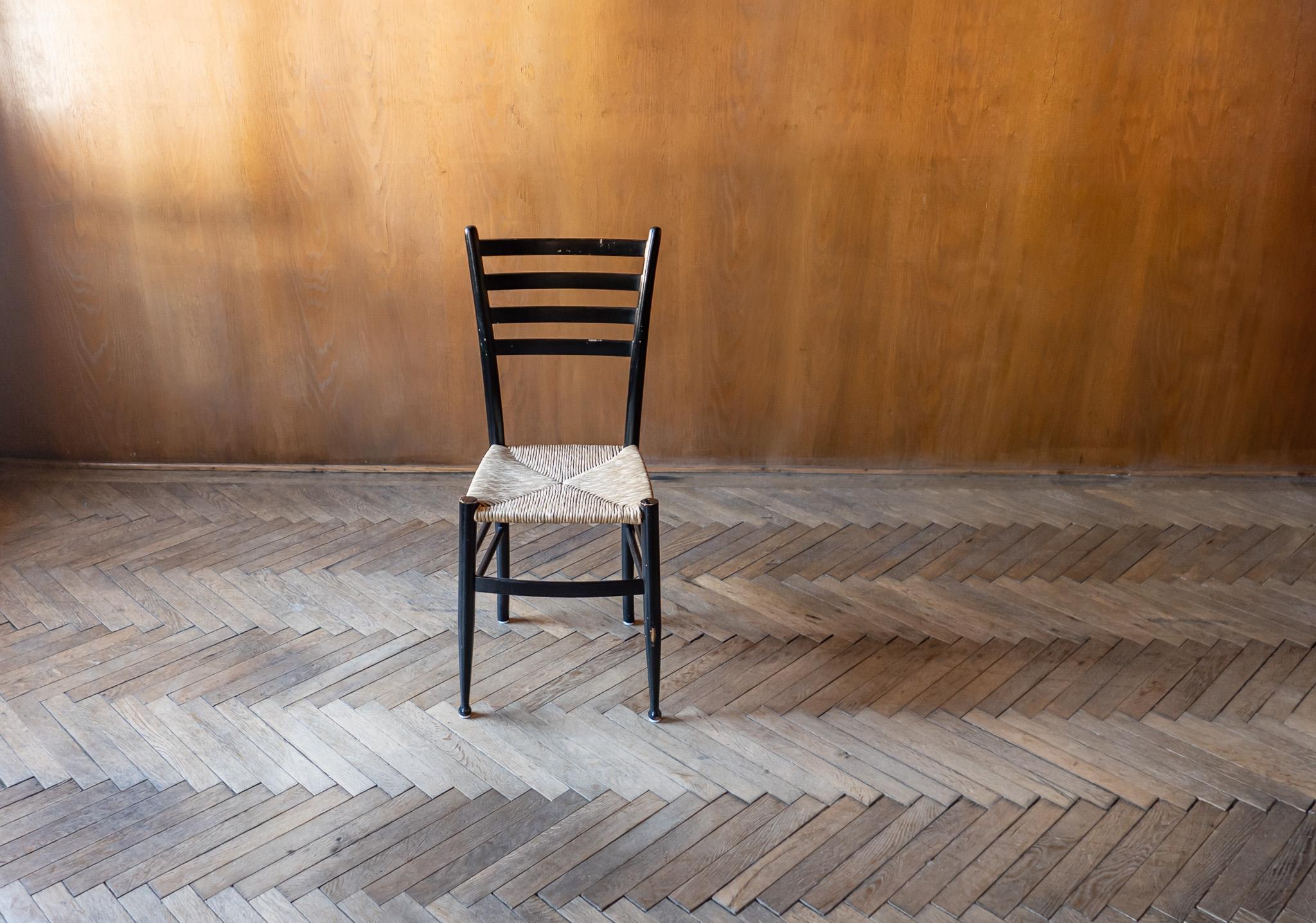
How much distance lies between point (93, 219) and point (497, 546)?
1870 mm

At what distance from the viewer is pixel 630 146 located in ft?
10.9

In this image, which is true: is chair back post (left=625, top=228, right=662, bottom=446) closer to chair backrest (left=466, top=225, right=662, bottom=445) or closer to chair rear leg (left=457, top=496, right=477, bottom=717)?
chair backrest (left=466, top=225, right=662, bottom=445)

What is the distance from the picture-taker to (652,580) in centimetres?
229

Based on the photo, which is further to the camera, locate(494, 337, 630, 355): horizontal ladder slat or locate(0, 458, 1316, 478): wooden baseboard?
locate(0, 458, 1316, 478): wooden baseboard

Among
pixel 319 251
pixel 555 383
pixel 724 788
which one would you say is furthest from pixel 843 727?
pixel 319 251

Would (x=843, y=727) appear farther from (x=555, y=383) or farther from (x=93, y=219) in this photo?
(x=93, y=219)

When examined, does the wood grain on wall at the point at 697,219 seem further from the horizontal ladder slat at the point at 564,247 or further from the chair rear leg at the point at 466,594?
the chair rear leg at the point at 466,594

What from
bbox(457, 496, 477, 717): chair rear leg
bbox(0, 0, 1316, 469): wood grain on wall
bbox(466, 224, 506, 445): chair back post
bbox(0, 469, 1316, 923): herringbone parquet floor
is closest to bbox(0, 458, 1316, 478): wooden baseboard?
bbox(0, 0, 1316, 469): wood grain on wall

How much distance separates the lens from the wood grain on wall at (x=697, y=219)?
3.23 metres

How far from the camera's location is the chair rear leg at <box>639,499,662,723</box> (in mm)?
2270

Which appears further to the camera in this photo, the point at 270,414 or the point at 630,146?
the point at 270,414

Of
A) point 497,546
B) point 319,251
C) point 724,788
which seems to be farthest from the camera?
point 319,251

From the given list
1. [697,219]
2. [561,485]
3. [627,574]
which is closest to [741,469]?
[697,219]

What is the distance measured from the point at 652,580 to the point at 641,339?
0.66 meters
